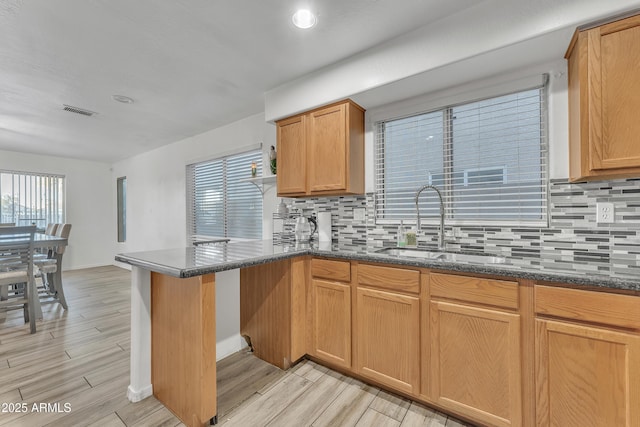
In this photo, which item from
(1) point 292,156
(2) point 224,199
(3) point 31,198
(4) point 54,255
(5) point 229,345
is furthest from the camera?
(3) point 31,198

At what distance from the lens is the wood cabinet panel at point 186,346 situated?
1510 millimetres

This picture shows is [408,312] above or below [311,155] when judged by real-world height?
below

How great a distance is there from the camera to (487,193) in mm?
2037

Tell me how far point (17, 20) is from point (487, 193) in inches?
129

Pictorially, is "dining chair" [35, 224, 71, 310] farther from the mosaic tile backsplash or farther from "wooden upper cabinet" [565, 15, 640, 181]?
"wooden upper cabinet" [565, 15, 640, 181]

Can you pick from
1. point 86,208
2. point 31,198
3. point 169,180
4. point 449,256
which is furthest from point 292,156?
point 31,198

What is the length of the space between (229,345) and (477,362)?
6.07ft

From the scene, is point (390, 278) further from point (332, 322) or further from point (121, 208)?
point (121, 208)

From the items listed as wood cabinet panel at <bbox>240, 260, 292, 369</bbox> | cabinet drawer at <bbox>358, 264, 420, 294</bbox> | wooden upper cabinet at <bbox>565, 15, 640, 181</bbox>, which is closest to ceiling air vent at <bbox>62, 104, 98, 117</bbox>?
wood cabinet panel at <bbox>240, 260, 292, 369</bbox>

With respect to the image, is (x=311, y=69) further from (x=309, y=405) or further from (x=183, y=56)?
(x=309, y=405)

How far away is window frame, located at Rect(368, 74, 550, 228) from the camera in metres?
1.82

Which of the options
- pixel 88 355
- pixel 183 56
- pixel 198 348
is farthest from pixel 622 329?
pixel 88 355

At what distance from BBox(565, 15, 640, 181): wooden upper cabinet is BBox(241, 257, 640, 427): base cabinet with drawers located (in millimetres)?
688

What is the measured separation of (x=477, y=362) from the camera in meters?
1.49
